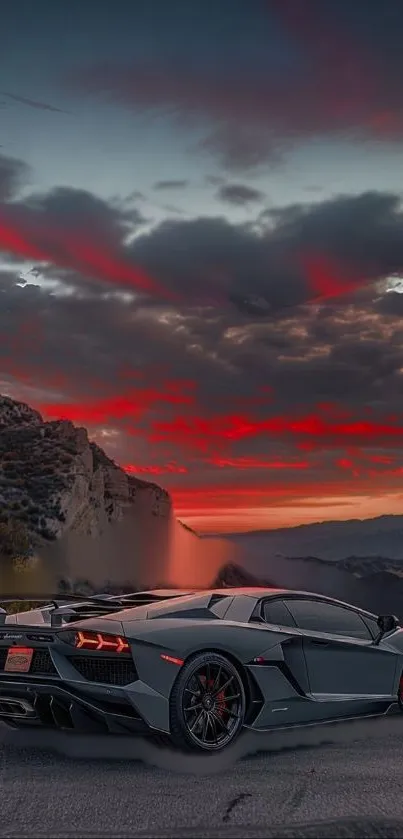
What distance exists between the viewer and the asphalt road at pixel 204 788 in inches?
198

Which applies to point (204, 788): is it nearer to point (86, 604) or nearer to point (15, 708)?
point (15, 708)

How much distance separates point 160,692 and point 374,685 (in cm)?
223

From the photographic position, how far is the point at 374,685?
8.43 metres

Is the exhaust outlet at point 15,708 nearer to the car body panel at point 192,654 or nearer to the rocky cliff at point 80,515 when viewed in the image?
the car body panel at point 192,654

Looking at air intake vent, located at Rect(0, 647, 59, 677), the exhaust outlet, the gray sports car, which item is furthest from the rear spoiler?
the exhaust outlet

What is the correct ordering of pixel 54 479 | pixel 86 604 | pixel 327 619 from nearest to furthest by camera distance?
pixel 86 604
pixel 327 619
pixel 54 479

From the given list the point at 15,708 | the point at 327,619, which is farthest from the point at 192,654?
the point at 327,619

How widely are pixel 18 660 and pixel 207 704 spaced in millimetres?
1456

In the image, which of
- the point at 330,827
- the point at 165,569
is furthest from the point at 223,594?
the point at 165,569

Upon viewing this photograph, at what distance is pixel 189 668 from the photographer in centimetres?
719

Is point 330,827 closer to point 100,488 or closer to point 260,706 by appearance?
point 260,706

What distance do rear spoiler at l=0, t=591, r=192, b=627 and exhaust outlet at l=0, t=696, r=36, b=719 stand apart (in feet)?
1.99

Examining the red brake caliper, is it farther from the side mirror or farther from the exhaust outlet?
the side mirror

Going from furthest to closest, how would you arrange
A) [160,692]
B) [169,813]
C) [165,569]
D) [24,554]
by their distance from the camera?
[165,569]
[24,554]
[160,692]
[169,813]
